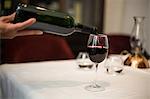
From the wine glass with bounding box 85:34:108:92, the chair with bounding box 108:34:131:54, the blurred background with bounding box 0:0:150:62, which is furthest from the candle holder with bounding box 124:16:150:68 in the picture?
the blurred background with bounding box 0:0:150:62

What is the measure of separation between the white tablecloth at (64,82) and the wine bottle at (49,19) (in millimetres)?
206

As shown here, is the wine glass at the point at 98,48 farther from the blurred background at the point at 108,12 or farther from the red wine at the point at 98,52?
the blurred background at the point at 108,12

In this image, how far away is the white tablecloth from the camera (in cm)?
94

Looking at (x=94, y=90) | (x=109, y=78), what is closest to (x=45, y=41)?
(x=109, y=78)

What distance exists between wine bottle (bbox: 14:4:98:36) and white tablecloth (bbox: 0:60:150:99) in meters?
0.21

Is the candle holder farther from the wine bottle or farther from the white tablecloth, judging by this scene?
the wine bottle

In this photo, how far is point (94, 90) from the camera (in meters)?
0.98

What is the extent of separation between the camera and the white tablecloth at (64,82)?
94 centimetres

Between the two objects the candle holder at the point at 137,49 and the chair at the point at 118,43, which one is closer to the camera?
the candle holder at the point at 137,49

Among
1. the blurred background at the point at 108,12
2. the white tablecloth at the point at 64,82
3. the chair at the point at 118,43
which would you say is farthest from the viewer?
the blurred background at the point at 108,12

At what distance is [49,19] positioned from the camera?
39.1 inches

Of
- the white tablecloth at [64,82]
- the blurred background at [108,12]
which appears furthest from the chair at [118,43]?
the white tablecloth at [64,82]

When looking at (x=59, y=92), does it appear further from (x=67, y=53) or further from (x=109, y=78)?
(x=67, y=53)

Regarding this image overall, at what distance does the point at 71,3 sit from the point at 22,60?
4.58 ft
